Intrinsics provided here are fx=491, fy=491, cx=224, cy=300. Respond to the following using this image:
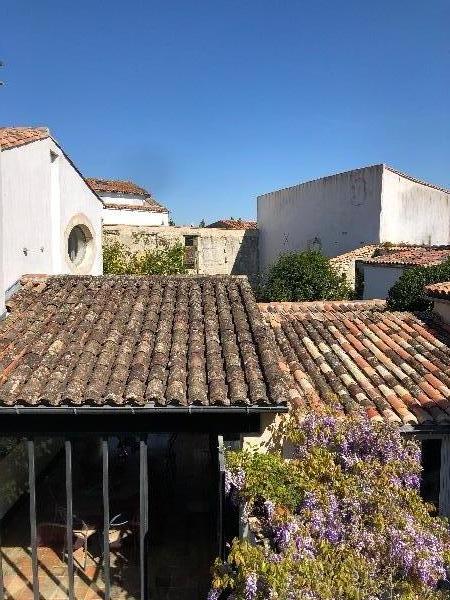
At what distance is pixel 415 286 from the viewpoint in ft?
42.7

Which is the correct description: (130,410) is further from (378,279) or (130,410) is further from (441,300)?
(378,279)

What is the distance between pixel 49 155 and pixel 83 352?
21.4 feet

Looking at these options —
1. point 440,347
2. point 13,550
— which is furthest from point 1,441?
point 440,347

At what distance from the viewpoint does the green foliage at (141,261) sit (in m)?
24.3

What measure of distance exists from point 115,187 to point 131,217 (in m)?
2.61

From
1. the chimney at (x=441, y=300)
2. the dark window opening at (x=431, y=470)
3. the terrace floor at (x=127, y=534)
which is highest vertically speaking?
the chimney at (x=441, y=300)

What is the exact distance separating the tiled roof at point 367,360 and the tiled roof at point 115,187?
21715 millimetres

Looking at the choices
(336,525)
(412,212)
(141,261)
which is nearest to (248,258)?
(141,261)

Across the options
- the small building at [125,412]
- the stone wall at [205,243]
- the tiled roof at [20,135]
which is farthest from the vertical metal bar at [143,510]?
the stone wall at [205,243]

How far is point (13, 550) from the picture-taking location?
7.89 metres

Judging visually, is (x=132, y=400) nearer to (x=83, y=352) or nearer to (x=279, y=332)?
(x=83, y=352)

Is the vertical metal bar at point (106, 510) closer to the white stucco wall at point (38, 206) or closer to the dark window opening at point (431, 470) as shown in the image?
the white stucco wall at point (38, 206)

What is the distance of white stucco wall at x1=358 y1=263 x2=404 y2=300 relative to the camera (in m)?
17.6

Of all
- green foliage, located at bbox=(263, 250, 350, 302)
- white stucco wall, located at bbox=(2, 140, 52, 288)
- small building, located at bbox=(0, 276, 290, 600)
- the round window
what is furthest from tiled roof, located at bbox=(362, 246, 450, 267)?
white stucco wall, located at bbox=(2, 140, 52, 288)
